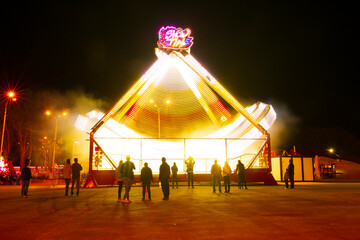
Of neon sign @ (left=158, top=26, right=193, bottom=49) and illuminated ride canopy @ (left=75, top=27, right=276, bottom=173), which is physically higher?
neon sign @ (left=158, top=26, right=193, bottom=49)

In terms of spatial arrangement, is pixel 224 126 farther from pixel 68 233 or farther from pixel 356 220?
pixel 68 233

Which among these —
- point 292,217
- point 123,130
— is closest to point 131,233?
point 292,217

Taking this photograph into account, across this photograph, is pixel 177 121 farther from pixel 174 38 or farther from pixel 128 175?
pixel 128 175

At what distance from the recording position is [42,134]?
3966cm

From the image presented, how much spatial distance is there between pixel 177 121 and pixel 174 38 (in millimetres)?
11769

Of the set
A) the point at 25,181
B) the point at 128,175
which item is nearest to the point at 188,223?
the point at 128,175

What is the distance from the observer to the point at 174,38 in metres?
23.2

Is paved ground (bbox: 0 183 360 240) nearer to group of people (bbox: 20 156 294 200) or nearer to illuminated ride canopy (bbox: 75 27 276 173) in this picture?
group of people (bbox: 20 156 294 200)

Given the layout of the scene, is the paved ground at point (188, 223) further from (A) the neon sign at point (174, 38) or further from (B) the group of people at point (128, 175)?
(A) the neon sign at point (174, 38)

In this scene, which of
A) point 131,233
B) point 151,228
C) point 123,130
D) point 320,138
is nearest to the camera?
point 131,233

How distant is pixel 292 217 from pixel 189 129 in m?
24.5

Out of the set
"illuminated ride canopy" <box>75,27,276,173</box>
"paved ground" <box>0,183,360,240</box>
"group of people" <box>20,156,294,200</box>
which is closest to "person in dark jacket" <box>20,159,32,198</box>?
"group of people" <box>20,156,294,200</box>

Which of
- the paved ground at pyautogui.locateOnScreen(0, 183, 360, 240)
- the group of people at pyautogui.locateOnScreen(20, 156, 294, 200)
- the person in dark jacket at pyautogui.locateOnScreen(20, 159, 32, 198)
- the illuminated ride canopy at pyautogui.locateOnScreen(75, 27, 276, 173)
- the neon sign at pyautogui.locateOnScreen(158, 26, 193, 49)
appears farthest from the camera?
the neon sign at pyautogui.locateOnScreen(158, 26, 193, 49)

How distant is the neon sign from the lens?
2308 cm
